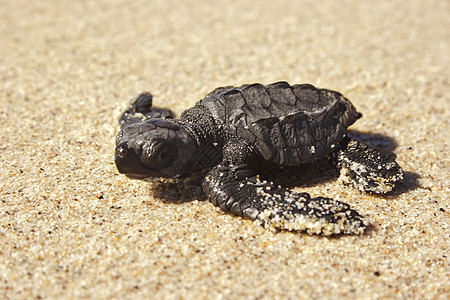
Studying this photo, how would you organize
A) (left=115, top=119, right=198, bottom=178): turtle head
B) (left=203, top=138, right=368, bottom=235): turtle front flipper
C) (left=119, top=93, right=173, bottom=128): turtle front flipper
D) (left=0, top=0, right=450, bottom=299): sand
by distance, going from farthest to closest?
(left=119, top=93, right=173, bottom=128): turtle front flipper, (left=115, top=119, right=198, bottom=178): turtle head, (left=203, top=138, right=368, bottom=235): turtle front flipper, (left=0, top=0, right=450, bottom=299): sand

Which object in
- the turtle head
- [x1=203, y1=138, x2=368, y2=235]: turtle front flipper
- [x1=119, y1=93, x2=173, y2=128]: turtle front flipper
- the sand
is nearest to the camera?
the sand

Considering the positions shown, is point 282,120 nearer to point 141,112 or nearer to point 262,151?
point 262,151

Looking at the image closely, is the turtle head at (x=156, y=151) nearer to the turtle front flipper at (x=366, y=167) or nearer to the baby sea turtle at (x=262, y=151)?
the baby sea turtle at (x=262, y=151)

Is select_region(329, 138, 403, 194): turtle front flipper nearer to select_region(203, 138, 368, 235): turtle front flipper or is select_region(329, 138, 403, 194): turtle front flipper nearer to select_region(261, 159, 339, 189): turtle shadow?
select_region(261, 159, 339, 189): turtle shadow

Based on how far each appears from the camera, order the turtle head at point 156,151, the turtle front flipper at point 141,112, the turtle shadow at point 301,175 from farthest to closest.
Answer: the turtle front flipper at point 141,112 < the turtle shadow at point 301,175 < the turtle head at point 156,151

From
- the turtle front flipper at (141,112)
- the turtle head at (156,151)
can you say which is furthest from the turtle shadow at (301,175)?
the turtle front flipper at (141,112)

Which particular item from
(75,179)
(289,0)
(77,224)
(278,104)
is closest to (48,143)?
(75,179)

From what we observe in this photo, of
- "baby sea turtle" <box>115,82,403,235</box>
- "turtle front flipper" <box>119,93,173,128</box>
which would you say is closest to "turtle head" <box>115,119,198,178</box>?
"baby sea turtle" <box>115,82,403,235</box>
